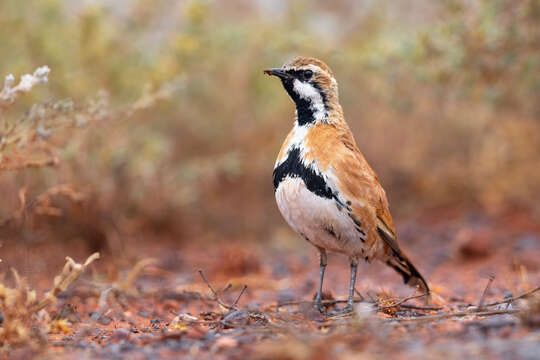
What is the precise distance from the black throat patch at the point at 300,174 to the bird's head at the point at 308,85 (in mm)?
383

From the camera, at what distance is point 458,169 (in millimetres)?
9758

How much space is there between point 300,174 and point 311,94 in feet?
2.29

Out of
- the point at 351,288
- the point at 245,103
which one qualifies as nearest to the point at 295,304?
the point at 351,288

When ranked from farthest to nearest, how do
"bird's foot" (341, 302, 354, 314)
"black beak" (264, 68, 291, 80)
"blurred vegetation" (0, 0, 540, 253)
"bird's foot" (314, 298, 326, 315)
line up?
"blurred vegetation" (0, 0, 540, 253)
"black beak" (264, 68, 291, 80)
"bird's foot" (314, 298, 326, 315)
"bird's foot" (341, 302, 354, 314)

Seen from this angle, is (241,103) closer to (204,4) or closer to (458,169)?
(204,4)

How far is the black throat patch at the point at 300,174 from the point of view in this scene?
4422mm

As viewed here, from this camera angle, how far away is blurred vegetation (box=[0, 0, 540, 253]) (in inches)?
264

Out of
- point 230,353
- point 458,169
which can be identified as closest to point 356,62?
point 458,169

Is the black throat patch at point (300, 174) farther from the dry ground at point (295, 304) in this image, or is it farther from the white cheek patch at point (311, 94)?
the dry ground at point (295, 304)

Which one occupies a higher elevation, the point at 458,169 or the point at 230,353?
the point at 458,169

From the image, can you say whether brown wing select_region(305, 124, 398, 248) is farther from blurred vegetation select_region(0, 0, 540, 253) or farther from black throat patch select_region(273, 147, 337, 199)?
blurred vegetation select_region(0, 0, 540, 253)

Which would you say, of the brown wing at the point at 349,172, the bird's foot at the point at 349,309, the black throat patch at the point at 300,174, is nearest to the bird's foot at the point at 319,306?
the bird's foot at the point at 349,309

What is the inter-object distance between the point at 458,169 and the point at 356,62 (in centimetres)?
255

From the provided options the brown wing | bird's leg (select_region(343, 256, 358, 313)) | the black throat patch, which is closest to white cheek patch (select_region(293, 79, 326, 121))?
the brown wing
